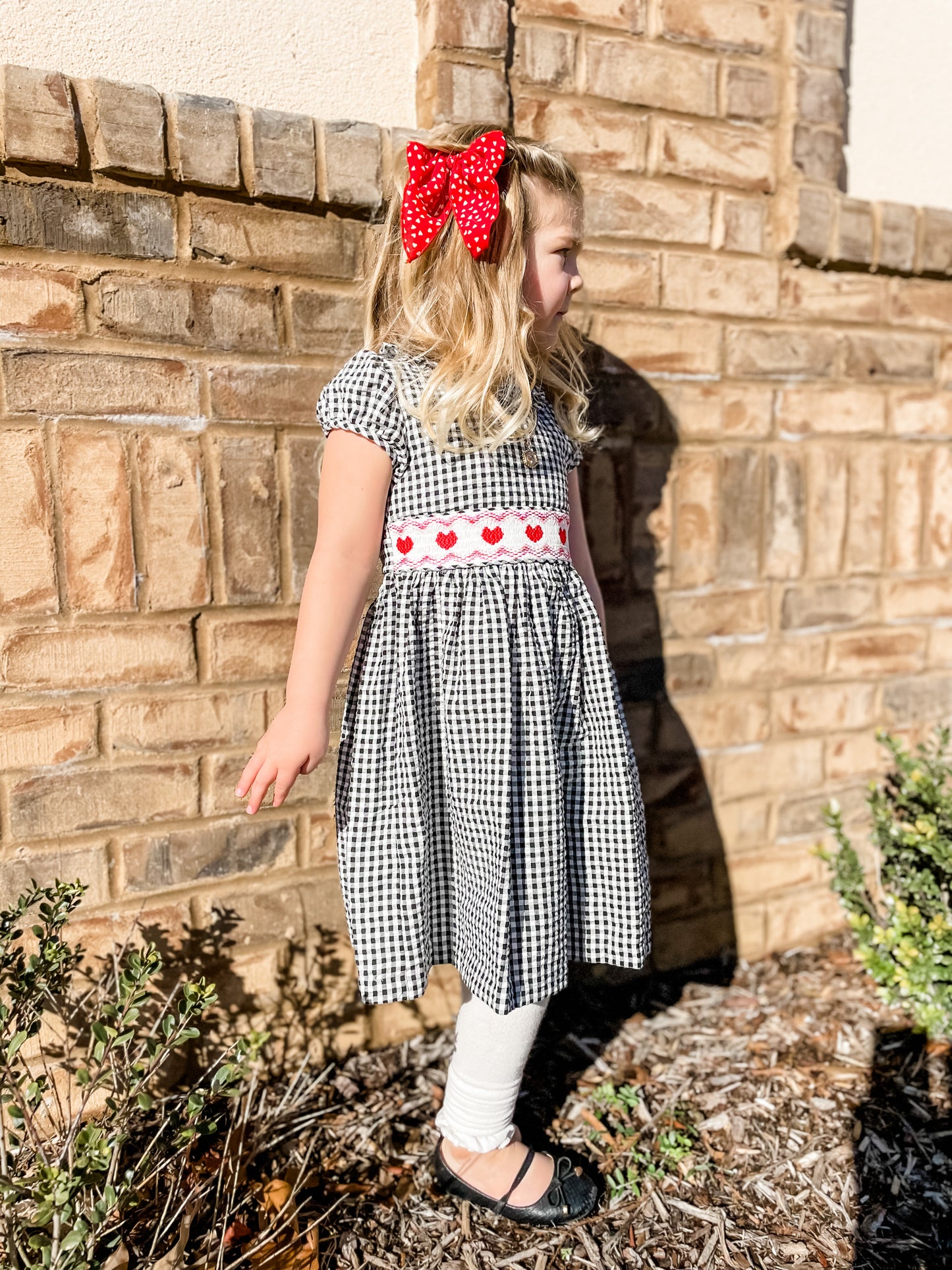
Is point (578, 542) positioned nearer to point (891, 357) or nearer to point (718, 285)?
point (718, 285)

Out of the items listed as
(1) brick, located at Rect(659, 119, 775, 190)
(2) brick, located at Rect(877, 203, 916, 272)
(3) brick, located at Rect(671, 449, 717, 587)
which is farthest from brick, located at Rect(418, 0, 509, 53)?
(2) brick, located at Rect(877, 203, 916, 272)

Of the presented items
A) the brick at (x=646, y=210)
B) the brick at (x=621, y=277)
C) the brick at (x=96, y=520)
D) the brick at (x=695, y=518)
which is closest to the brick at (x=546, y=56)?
the brick at (x=646, y=210)

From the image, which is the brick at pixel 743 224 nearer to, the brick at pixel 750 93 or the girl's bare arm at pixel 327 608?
the brick at pixel 750 93

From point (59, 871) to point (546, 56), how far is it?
7.16 feet

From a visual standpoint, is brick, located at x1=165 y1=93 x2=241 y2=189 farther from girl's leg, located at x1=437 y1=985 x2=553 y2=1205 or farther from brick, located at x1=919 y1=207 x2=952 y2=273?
brick, located at x1=919 y1=207 x2=952 y2=273

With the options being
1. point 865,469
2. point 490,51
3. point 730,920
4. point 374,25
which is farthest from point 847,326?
point 730,920

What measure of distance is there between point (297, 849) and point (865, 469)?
6.46 ft

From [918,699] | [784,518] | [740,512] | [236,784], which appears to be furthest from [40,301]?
[918,699]

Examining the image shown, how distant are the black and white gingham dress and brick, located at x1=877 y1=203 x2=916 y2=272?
151cm

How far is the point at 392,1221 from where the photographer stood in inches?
74.4

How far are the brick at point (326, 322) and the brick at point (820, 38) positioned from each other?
144 centimetres

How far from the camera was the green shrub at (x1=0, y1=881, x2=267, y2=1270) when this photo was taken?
1.42 m

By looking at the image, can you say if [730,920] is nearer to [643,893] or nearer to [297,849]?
[643,893]

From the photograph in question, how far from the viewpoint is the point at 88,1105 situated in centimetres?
202
